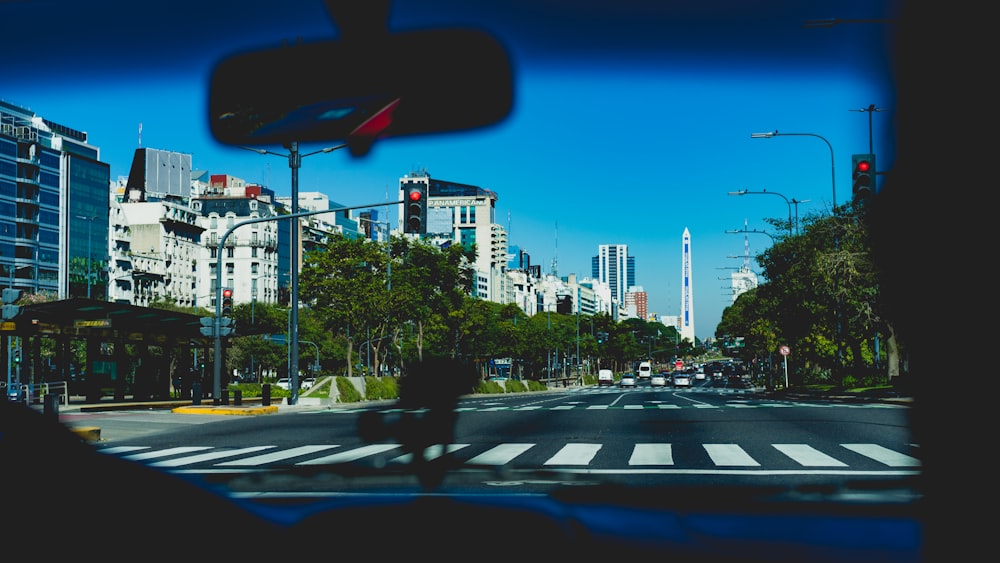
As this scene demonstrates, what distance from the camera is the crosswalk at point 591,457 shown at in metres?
12.0

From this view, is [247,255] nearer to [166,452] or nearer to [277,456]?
[166,452]

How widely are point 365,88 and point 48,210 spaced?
351 feet

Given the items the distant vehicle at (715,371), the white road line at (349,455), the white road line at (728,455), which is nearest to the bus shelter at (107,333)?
the white road line at (349,455)

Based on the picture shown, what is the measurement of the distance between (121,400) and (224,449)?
832 inches

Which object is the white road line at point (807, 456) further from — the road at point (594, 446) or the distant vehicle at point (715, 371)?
the distant vehicle at point (715, 371)

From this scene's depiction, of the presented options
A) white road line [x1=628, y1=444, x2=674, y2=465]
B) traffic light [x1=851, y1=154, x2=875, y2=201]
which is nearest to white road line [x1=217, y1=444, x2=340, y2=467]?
white road line [x1=628, y1=444, x2=674, y2=465]

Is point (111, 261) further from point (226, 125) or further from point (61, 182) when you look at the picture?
point (226, 125)

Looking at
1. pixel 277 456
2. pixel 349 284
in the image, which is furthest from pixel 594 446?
pixel 349 284

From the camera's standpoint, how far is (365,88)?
334 centimetres

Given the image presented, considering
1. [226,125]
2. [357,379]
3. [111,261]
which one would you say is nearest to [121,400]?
[357,379]

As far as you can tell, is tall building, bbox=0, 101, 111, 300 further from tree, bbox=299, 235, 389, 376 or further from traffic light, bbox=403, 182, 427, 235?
traffic light, bbox=403, 182, 427, 235

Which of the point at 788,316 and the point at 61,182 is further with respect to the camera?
the point at 61,182

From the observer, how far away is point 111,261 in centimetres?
11369

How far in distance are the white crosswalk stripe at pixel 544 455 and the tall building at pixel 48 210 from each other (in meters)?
83.0
